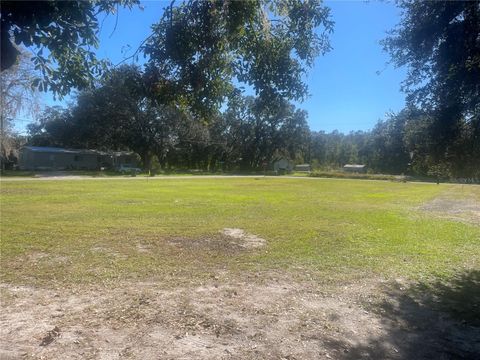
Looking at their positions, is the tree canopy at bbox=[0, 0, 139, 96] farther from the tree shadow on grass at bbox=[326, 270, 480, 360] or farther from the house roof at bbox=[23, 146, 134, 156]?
→ the house roof at bbox=[23, 146, 134, 156]

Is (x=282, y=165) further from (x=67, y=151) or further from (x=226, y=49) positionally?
(x=226, y=49)

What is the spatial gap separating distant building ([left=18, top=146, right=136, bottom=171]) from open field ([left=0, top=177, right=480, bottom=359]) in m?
49.3

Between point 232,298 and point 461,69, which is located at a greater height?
point 461,69

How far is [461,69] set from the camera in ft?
23.6

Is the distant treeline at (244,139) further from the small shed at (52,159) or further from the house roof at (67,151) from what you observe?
the small shed at (52,159)

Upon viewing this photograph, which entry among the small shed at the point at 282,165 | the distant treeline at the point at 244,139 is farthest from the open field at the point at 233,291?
the small shed at the point at 282,165

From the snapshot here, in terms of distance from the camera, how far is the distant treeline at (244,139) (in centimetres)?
831

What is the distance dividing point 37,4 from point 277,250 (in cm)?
859

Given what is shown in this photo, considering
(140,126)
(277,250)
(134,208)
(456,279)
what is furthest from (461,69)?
(140,126)

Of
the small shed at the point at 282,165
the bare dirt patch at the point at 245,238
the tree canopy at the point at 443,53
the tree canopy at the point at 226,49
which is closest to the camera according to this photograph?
the tree canopy at the point at 226,49

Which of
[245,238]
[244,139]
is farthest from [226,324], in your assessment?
[244,139]

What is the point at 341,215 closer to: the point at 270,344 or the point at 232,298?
the point at 232,298

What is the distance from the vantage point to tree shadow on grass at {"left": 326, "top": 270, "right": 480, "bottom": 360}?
5.30 metres

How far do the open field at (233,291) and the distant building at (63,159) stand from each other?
49.3 meters
